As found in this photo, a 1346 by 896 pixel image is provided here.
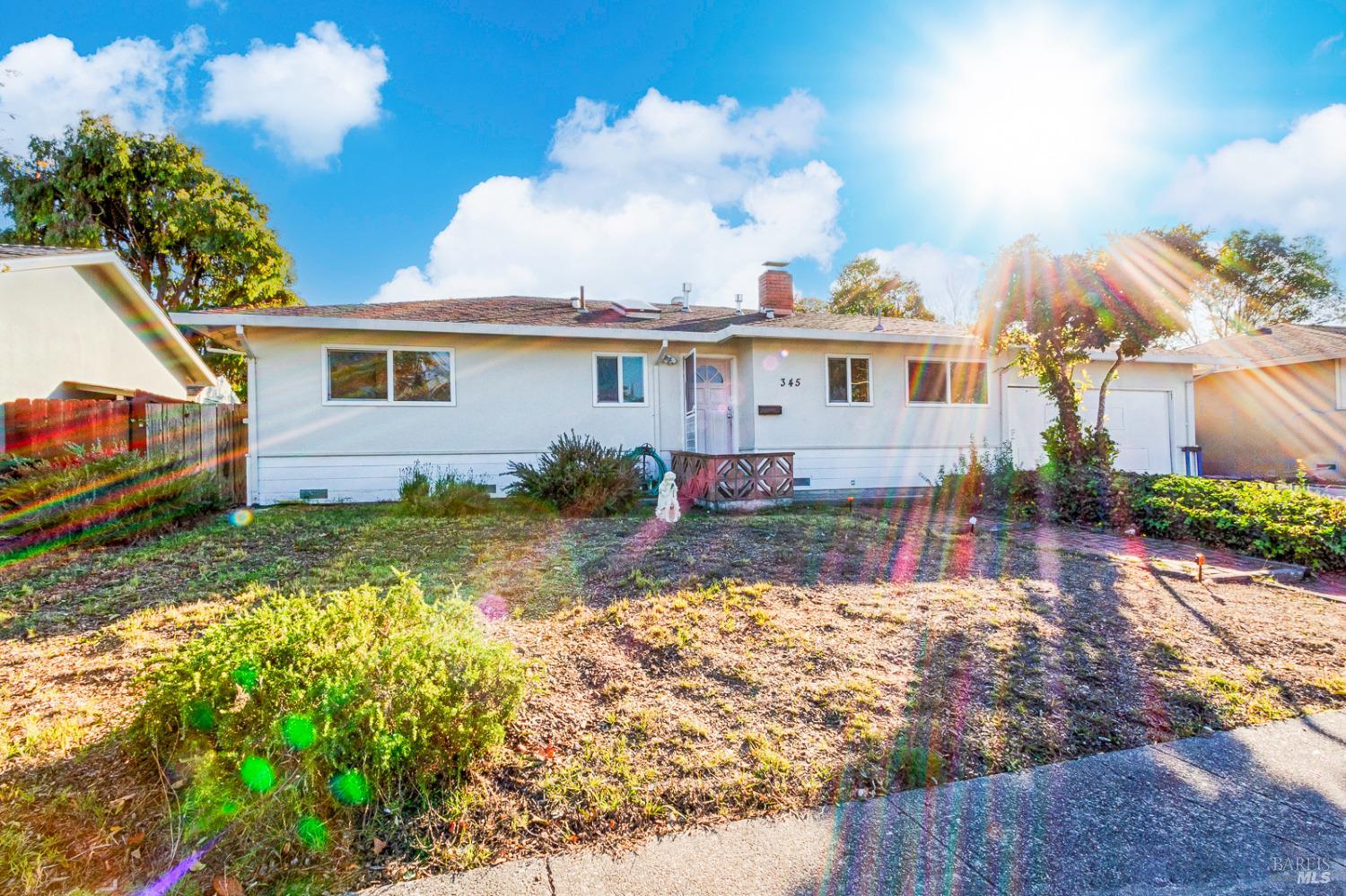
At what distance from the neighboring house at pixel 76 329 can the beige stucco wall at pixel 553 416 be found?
276 centimetres

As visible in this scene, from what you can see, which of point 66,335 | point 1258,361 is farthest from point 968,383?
point 66,335

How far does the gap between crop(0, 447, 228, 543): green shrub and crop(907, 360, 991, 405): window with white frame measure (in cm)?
1135

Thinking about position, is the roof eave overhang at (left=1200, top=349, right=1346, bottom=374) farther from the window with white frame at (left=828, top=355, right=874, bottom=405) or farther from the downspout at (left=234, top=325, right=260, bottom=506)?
the downspout at (left=234, top=325, right=260, bottom=506)

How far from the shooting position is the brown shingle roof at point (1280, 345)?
15.2m

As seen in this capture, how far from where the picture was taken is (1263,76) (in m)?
9.40

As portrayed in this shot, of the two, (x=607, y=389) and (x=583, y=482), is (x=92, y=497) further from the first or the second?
(x=607, y=389)

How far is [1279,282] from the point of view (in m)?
29.6

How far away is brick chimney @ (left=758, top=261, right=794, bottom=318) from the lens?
1332 centimetres

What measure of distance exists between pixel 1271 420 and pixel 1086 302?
11.5 metres

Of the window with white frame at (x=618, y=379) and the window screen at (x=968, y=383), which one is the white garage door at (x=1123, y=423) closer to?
the window screen at (x=968, y=383)

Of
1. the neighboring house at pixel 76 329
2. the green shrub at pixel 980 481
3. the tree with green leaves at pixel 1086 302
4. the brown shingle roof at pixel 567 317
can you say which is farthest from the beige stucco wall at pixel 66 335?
the tree with green leaves at pixel 1086 302

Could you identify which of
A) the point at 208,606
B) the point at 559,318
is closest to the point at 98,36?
the point at 559,318

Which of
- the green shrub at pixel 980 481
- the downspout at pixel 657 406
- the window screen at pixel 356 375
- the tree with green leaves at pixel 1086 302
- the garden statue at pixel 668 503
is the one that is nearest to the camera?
the garden statue at pixel 668 503

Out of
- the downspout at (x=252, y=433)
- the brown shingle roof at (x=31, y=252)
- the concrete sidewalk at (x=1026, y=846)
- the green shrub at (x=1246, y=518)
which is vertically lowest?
the concrete sidewalk at (x=1026, y=846)
